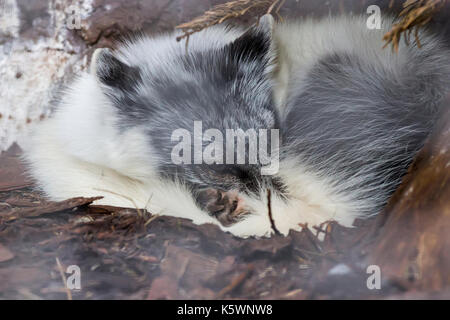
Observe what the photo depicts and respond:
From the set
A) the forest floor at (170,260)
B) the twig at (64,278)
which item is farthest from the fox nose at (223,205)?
the twig at (64,278)

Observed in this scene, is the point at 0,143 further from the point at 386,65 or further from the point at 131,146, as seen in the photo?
the point at 386,65

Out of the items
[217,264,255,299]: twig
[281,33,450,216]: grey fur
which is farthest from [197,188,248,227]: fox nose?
[217,264,255,299]: twig

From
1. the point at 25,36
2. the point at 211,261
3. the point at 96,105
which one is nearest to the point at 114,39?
the point at 25,36

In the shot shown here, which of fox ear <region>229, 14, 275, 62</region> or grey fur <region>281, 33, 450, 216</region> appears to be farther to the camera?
fox ear <region>229, 14, 275, 62</region>

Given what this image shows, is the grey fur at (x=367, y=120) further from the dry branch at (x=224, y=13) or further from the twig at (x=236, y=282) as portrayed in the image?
the twig at (x=236, y=282)

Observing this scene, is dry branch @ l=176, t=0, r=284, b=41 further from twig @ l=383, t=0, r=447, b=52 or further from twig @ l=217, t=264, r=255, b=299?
twig @ l=217, t=264, r=255, b=299
